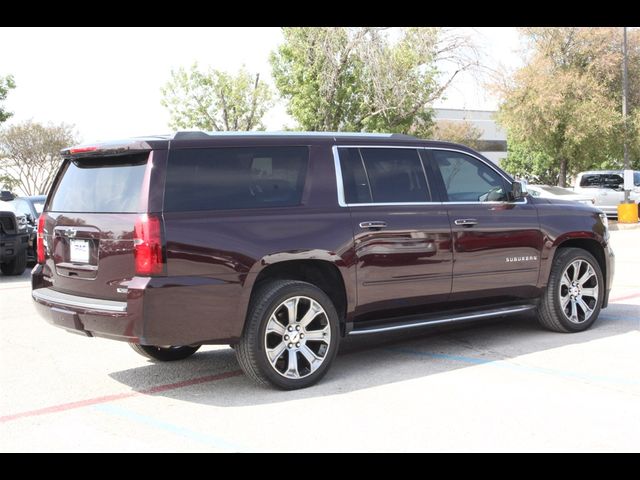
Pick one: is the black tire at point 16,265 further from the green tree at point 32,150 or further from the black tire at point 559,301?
the green tree at point 32,150

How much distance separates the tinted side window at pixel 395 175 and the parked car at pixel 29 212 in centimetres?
1036

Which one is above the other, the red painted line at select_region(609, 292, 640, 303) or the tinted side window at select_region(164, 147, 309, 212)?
the tinted side window at select_region(164, 147, 309, 212)

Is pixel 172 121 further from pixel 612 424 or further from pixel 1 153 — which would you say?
pixel 612 424

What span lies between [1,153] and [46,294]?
42.5 meters

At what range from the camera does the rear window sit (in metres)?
5.32

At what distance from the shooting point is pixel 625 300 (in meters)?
9.38

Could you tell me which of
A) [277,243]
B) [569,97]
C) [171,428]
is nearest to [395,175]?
[277,243]

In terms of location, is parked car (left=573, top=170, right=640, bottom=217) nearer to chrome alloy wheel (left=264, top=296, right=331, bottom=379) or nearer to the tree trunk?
the tree trunk

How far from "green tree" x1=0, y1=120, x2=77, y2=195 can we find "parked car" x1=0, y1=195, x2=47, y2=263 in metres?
29.9

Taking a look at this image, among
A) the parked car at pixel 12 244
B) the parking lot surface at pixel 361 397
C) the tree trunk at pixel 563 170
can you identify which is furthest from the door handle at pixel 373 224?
the tree trunk at pixel 563 170

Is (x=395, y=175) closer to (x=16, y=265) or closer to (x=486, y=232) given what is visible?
(x=486, y=232)

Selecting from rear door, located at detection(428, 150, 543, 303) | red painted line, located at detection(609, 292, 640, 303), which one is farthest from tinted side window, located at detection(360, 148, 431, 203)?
red painted line, located at detection(609, 292, 640, 303)

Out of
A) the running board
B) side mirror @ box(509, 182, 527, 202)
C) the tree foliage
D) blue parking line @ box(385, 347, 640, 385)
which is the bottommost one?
blue parking line @ box(385, 347, 640, 385)
